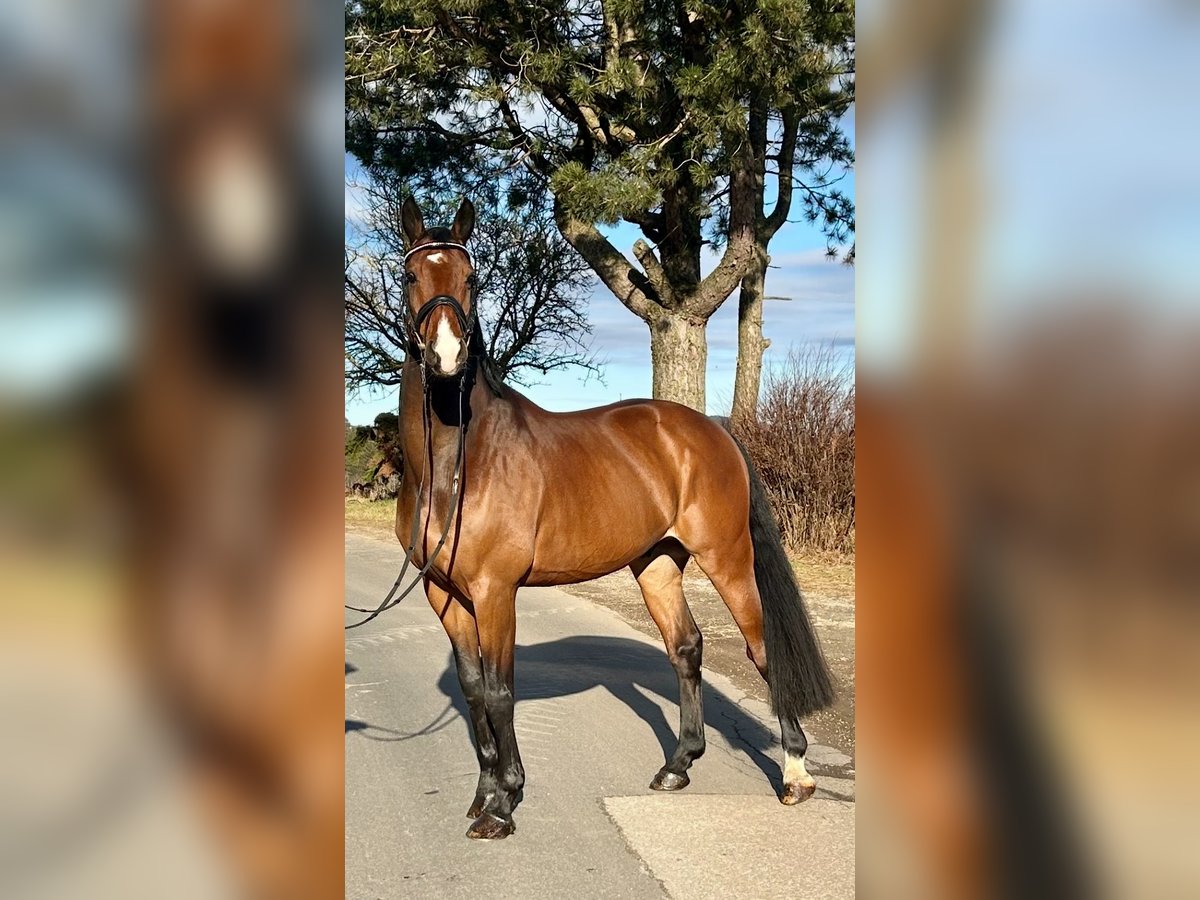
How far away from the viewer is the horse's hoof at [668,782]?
4.18 meters

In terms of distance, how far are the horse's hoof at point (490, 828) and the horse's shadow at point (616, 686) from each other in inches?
47.8

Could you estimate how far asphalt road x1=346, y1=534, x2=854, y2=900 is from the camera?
3248mm

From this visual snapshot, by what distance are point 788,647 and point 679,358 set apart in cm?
748

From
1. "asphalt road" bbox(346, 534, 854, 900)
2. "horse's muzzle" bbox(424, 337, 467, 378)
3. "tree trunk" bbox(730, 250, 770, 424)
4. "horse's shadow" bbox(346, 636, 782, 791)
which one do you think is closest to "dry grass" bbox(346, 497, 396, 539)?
"tree trunk" bbox(730, 250, 770, 424)

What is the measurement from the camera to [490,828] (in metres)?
3.64

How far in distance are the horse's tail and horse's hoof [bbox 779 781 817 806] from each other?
0.90ft

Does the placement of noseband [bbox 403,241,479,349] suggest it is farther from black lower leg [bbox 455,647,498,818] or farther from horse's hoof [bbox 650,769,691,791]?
horse's hoof [bbox 650,769,691,791]

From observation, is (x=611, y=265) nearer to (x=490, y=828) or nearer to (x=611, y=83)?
(x=611, y=83)

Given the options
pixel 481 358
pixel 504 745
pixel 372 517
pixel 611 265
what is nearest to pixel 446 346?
pixel 481 358

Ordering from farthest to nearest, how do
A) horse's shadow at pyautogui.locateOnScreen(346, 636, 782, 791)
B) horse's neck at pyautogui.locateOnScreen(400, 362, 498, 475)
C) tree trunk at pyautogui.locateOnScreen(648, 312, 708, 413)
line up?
1. tree trunk at pyautogui.locateOnScreen(648, 312, 708, 413)
2. horse's shadow at pyautogui.locateOnScreen(346, 636, 782, 791)
3. horse's neck at pyautogui.locateOnScreen(400, 362, 498, 475)
